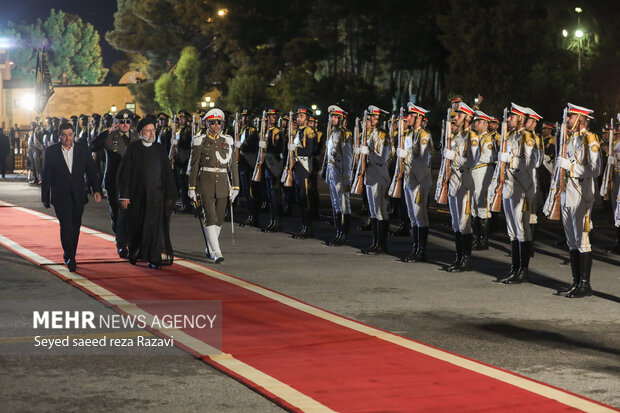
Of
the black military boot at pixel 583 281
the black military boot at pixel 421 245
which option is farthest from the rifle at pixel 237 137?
the black military boot at pixel 583 281

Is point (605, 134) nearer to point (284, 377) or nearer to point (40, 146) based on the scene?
point (284, 377)

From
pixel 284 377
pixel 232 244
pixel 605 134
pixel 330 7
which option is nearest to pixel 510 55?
pixel 330 7

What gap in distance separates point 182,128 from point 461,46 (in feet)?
113

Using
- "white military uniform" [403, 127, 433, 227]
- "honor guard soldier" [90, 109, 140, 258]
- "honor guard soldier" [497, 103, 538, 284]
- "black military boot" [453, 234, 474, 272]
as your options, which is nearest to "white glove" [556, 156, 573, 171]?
"honor guard soldier" [497, 103, 538, 284]

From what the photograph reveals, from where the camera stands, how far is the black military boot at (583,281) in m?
12.4

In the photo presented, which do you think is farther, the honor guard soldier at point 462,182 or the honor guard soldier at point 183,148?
the honor guard soldier at point 183,148

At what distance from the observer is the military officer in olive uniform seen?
13.6 metres

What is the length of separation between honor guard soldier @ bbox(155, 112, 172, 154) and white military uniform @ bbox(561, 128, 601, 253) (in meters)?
15.2

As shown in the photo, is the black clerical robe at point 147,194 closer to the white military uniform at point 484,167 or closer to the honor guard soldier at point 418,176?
the honor guard soldier at point 418,176

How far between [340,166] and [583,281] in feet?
20.4

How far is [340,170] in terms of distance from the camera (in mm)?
17969

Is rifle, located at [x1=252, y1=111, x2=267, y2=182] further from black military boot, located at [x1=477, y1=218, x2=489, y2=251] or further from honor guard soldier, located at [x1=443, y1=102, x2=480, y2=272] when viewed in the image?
honor guard soldier, located at [x1=443, y1=102, x2=480, y2=272]

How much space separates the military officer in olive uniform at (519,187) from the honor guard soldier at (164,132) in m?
14.1

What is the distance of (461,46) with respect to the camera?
57375 mm
